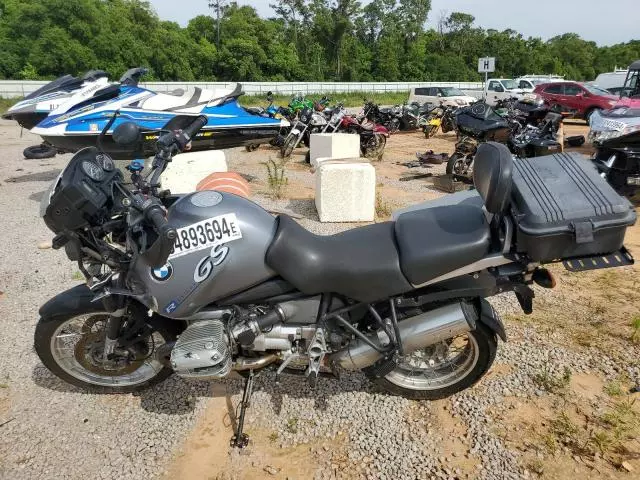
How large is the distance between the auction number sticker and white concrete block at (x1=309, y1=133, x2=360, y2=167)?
745 centimetres

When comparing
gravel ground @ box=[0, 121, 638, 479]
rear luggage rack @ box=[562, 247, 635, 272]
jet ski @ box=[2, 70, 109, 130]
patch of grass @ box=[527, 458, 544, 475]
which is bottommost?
gravel ground @ box=[0, 121, 638, 479]

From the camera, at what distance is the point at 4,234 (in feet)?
18.5

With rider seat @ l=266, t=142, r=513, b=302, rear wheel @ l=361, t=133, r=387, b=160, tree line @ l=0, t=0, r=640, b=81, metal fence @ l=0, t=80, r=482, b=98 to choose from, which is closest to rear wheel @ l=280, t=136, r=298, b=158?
rear wheel @ l=361, t=133, r=387, b=160

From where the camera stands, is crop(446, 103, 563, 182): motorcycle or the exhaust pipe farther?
crop(446, 103, 563, 182): motorcycle

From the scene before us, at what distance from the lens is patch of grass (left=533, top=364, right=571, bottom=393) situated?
2851 millimetres

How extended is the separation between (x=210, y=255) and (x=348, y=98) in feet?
116

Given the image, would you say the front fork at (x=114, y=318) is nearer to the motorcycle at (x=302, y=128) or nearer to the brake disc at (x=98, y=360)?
the brake disc at (x=98, y=360)

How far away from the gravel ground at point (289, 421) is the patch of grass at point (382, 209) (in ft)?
10.8

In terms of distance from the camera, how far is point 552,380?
2.91 m

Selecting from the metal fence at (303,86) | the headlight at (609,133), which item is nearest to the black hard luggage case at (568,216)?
the headlight at (609,133)

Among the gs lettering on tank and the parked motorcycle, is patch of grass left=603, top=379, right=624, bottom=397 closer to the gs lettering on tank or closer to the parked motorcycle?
the gs lettering on tank

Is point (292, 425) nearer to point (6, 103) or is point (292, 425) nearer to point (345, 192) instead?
point (345, 192)

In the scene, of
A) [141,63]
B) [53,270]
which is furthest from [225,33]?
[53,270]

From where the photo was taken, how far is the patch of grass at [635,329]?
3.31m
